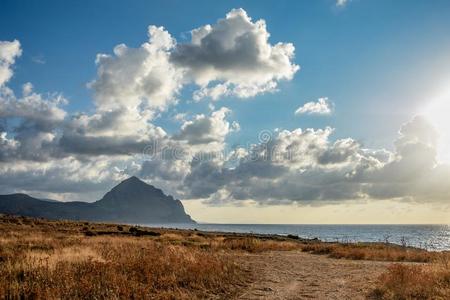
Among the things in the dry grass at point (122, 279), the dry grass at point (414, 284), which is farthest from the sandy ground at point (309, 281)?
the dry grass at point (122, 279)

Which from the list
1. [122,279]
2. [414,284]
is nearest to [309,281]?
[414,284]

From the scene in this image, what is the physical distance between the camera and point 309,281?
17516 millimetres

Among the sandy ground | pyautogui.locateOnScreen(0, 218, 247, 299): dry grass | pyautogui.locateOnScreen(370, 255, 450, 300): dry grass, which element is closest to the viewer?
pyautogui.locateOnScreen(0, 218, 247, 299): dry grass

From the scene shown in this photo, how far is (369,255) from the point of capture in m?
29.4

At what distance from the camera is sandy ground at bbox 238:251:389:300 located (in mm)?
14312

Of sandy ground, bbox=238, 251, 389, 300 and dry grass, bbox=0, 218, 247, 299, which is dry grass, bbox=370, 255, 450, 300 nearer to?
sandy ground, bbox=238, 251, 389, 300

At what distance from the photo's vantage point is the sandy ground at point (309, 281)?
47.0 feet

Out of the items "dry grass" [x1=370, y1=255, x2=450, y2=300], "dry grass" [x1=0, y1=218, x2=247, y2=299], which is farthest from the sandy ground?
"dry grass" [x1=0, y1=218, x2=247, y2=299]

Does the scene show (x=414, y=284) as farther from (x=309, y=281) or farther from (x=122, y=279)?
(x=122, y=279)

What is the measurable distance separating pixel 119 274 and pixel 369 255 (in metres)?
21.2

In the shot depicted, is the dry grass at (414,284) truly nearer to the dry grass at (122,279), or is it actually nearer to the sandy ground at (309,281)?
the sandy ground at (309,281)

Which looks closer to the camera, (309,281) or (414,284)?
(414,284)

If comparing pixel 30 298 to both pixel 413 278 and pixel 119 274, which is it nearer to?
pixel 119 274

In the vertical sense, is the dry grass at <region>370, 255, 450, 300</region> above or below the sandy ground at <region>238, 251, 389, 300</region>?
above
